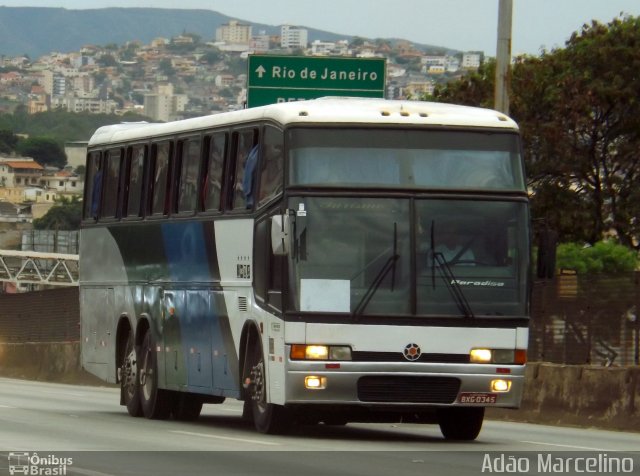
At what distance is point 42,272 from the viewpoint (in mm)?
146625

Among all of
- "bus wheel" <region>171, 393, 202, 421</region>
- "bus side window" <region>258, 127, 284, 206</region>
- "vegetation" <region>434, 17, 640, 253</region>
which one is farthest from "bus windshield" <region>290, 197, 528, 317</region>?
"vegetation" <region>434, 17, 640, 253</region>

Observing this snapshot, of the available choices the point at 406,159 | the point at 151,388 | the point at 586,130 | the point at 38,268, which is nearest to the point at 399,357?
the point at 406,159

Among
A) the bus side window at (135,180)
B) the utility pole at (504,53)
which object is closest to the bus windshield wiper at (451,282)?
the bus side window at (135,180)

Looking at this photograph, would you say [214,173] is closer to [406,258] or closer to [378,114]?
[378,114]

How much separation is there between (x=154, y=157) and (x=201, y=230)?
7.34 ft

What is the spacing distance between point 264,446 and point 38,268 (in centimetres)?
12481

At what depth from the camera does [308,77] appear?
32125mm

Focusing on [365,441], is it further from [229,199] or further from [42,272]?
[42,272]

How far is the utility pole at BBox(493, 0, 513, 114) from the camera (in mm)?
25234

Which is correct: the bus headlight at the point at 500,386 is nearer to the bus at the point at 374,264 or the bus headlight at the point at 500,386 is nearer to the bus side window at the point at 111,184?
the bus at the point at 374,264

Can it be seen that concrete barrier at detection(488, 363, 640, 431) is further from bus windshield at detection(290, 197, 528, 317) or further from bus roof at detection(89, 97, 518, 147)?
bus roof at detection(89, 97, 518, 147)

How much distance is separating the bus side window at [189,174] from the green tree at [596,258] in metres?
24.5

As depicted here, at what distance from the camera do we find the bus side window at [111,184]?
980 inches

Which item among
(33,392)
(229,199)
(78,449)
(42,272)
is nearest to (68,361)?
(33,392)
